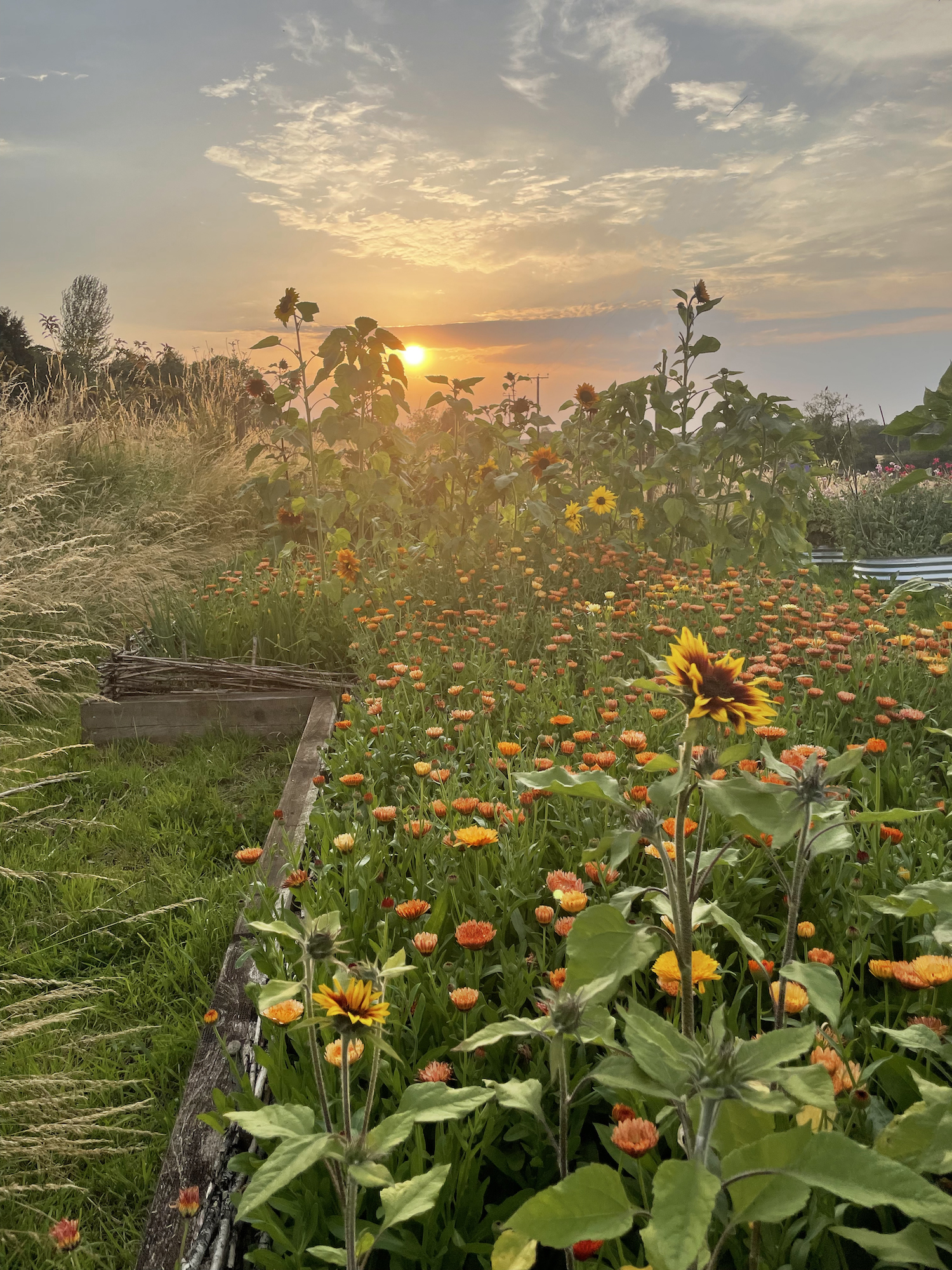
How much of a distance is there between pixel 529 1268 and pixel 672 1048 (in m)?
0.25

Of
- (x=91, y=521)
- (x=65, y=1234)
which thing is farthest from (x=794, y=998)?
(x=91, y=521)

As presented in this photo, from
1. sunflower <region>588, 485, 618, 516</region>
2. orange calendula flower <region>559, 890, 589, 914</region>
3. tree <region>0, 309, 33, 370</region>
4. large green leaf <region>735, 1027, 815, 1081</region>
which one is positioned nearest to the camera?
large green leaf <region>735, 1027, 815, 1081</region>

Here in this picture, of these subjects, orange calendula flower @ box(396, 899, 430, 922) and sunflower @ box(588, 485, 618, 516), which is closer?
orange calendula flower @ box(396, 899, 430, 922)

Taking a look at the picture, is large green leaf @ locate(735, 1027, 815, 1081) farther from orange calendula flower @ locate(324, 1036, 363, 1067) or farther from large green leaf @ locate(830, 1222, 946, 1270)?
orange calendula flower @ locate(324, 1036, 363, 1067)

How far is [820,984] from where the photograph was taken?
34.6 inches

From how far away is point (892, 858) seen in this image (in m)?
1.68

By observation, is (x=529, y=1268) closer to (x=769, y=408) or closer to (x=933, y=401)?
(x=933, y=401)

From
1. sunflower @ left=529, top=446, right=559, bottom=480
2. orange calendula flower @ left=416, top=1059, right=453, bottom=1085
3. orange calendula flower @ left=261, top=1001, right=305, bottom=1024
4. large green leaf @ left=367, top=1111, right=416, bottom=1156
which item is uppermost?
sunflower @ left=529, top=446, right=559, bottom=480

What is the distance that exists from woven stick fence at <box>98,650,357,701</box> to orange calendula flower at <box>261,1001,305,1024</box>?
2471mm

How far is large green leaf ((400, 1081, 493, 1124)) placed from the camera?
2.58 feet

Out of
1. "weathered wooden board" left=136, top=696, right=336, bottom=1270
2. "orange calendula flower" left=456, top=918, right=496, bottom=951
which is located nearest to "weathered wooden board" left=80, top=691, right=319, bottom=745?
"weathered wooden board" left=136, top=696, right=336, bottom=1270

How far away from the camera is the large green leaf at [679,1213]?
589 mm

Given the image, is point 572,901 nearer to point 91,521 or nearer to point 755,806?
point 755,806

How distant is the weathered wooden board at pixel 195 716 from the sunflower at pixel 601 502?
6.91 ft
